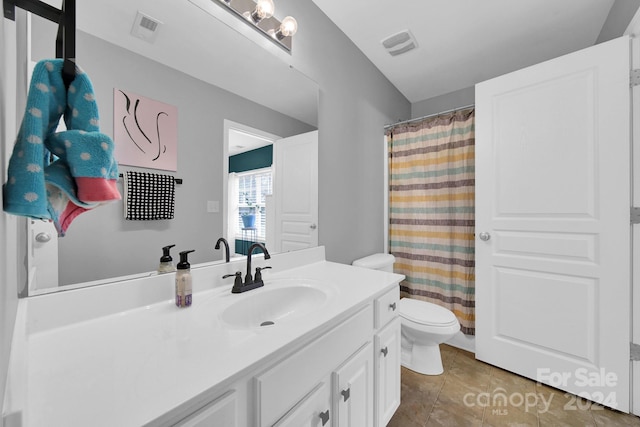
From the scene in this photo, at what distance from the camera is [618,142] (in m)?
1.39

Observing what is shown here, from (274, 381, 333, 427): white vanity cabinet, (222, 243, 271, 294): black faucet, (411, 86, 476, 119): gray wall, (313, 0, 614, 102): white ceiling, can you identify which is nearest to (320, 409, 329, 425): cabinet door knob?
(274, 381, 333, 427): white vanity cabinet

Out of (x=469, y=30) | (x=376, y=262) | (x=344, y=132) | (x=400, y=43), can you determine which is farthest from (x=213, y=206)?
(x=469, y=30)

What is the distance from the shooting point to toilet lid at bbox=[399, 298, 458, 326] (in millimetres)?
1655

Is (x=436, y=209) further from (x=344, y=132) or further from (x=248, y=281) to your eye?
(x=248, y=281)

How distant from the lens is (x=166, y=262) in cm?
93

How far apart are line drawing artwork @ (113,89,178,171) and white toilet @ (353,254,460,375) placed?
146cm

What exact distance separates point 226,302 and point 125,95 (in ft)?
2.57

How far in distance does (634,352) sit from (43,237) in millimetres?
2642

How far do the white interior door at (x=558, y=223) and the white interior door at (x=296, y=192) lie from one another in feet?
4.01

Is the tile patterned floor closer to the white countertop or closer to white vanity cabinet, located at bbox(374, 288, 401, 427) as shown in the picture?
white vanity cabinet, located at bbox(374, 288, 401, 427)

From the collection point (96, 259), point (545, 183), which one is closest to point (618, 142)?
point (545, 183)

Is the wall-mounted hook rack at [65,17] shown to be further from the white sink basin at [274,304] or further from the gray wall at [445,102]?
the gray wall at [445,102]

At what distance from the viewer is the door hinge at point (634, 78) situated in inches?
53.3

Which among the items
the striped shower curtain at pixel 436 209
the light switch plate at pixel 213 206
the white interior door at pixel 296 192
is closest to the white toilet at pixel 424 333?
the striped shower curtain at pixel 436 209
